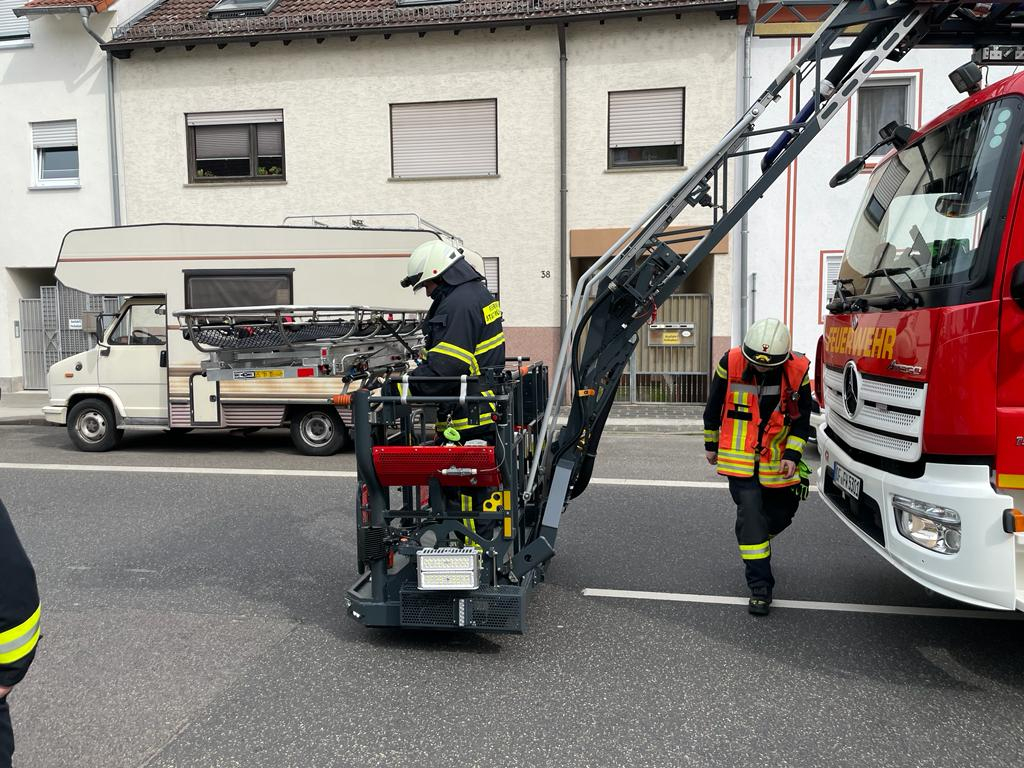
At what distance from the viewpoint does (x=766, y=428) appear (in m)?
4.52

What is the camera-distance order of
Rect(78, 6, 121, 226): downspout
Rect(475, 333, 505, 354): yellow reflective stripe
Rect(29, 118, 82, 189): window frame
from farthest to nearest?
Rect(29, 118, 82, 189): window frame, Rect(78, 6, 121, 226): downspout, Rect(475, 333, 505, 354): yellow reflective stripe

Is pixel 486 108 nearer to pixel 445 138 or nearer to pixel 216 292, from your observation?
pixel 445 138

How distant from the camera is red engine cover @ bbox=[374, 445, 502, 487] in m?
3.83

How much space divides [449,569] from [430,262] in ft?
5.15

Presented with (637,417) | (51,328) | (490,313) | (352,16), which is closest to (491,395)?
(490,313)

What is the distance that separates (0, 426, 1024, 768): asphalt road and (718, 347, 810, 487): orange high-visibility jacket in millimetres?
814

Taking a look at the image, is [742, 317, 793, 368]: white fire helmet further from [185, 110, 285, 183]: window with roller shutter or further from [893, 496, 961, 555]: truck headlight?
[185, 110, 285, 183]: window with roller shutter

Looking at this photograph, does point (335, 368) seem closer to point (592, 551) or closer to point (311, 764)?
point (592, 551)

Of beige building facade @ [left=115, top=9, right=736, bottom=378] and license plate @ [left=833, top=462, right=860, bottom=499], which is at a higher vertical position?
→ beige building facade @ [left=115, top=9, right=736, bottom=378]

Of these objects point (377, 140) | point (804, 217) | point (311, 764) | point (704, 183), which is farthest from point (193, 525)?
point (804, 217)

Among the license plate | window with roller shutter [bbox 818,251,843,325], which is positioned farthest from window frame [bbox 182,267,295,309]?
window with roller shutter [bbox 818,251,843,325]

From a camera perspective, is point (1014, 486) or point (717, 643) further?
point (717, 643)

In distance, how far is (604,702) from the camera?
11.5 feet

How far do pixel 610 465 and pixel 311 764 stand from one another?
6.23 m
